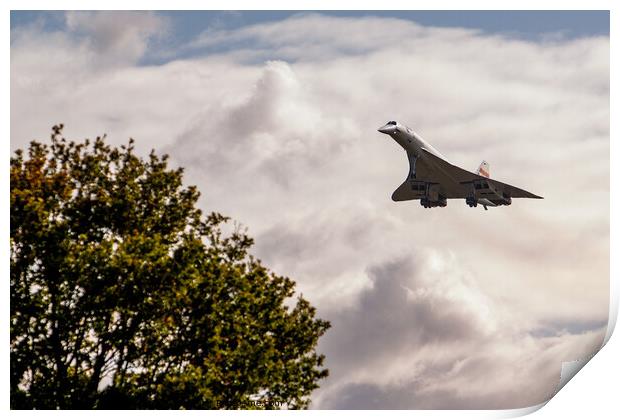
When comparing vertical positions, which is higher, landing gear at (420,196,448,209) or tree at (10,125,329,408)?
landing gear at (420,196,448,209)

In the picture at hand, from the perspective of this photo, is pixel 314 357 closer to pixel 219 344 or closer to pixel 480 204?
pixel 219 344

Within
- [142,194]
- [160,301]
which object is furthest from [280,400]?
[142,194]

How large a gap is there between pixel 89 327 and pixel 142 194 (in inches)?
232

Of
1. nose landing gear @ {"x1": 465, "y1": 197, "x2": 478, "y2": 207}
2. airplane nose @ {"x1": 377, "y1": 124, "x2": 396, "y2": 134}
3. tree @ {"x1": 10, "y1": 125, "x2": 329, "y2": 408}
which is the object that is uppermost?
airplane nose @ {"x1": 377, "y1": 124, "x2": 396, "y2": 134}

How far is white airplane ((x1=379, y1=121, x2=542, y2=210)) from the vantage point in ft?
170

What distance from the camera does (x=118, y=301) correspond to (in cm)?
2823

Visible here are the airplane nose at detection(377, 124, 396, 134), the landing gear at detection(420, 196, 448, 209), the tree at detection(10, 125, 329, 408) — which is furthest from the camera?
the landing gear at detection(420, 196, 448, 209)

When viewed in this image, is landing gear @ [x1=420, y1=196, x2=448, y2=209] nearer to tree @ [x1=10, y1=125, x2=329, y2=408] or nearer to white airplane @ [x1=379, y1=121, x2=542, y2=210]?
white airplane @ [x1=379, y1=121, x2=542, y2=210]

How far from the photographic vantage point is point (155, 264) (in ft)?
92.1

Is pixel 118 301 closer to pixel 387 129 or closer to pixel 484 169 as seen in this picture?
pixel 387 129

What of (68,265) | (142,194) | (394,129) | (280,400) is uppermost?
(394,129)

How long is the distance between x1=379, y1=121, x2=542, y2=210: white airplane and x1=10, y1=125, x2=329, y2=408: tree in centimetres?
2334

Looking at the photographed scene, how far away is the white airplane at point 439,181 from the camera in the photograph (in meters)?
51.9

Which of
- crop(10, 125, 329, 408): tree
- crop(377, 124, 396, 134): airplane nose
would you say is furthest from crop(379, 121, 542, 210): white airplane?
crop(10, 125, 329, 408): tree
